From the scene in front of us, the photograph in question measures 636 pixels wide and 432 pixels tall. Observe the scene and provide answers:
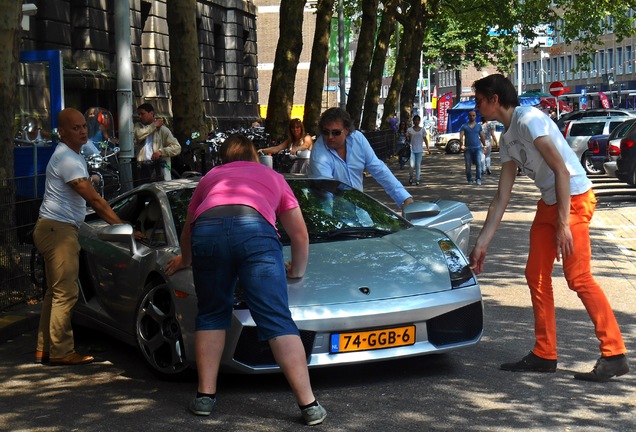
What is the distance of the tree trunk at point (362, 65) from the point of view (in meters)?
39.8

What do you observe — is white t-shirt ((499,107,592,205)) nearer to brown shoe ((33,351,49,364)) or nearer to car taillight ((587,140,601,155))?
brown shoe ((33,351,49,364))

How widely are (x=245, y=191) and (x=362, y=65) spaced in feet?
111

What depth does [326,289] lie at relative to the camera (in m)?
7.15

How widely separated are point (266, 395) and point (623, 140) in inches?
739

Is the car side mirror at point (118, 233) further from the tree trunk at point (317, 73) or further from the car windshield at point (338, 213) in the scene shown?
the tree trunk at point (317, 73)

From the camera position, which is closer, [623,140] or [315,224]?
[315,224]

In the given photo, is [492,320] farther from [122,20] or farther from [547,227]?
[122,20]

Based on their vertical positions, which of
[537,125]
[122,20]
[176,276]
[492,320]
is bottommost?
[492,320]

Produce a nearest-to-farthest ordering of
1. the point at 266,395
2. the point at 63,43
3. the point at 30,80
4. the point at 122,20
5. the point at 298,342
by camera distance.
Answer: the point at 298,342, the point at 266,395, the point at 122,20, the point at 30,80, the point at 63,43

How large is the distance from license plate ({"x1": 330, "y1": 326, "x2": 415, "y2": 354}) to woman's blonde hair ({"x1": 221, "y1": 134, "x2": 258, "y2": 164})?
1.15m

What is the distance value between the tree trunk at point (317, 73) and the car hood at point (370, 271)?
2184cm

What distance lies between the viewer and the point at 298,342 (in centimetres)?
625

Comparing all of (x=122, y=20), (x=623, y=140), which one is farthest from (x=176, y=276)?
(x=623, y=140)

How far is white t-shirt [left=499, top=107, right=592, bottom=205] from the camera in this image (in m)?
7.36
